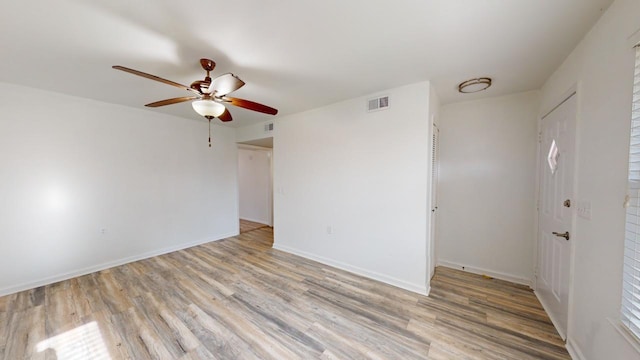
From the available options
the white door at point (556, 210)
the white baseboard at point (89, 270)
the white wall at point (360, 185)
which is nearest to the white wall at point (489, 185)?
the white door at point (556, 210)

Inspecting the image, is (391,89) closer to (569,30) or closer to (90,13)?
(569,30)

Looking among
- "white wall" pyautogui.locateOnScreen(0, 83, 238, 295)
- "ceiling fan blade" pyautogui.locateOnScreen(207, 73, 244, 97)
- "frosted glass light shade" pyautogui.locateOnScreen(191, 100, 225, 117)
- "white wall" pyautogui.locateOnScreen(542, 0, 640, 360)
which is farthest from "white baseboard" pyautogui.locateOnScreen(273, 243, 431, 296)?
"ceiling fan blade" pyautogui.locateOnScreen(207, 73, 244, 97)

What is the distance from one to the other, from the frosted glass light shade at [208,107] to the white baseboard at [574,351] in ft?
11.3

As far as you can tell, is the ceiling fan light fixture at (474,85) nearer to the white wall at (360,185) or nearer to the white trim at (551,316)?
the white wall at (360,185)

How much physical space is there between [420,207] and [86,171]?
4.57 meters

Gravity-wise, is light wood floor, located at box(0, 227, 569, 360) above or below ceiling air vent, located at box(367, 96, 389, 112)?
below

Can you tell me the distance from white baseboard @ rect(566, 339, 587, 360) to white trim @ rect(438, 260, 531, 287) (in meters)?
1.17

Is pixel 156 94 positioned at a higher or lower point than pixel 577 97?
higher

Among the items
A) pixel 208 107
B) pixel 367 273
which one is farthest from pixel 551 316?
pixel 208 107

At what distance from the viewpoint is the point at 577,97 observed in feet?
5.62

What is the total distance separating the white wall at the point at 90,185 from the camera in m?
2.58

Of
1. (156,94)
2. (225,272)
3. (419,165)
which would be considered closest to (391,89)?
(419,165)

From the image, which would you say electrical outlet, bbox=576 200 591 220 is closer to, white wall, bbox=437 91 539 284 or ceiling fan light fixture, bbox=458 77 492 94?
white wall, bbox=437 91 539 284

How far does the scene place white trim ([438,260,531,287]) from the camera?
2.73m
